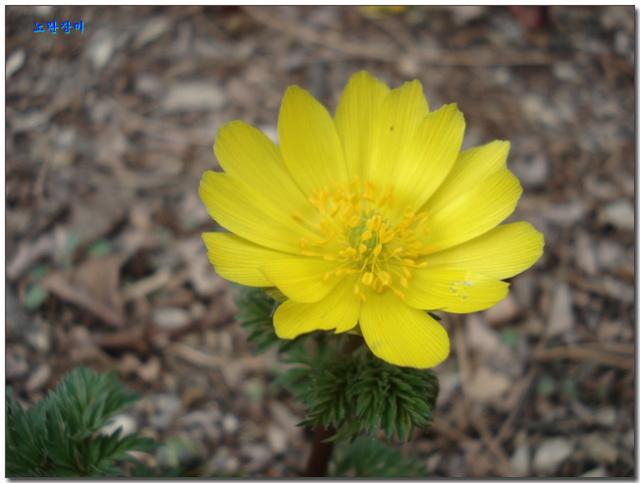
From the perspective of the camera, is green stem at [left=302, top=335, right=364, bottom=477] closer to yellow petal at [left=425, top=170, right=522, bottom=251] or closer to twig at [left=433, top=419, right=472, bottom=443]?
yellow petal at [left=425, top=170, right=522, bottom=251]

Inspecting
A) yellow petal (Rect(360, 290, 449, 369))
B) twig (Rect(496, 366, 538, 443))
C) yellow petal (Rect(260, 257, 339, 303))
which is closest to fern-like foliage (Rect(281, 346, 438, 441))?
yellow petal (Rect(360, 290, 449, 369))

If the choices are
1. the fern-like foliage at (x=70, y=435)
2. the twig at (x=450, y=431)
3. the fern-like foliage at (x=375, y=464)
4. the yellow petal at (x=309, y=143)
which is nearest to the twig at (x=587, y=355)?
the twig at (x=450, y=431)

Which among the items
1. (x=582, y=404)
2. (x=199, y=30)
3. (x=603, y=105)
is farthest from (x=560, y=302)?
(x=199, y=30)

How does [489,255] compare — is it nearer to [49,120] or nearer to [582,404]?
[582,404]

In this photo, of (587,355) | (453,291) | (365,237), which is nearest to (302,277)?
(365,237)

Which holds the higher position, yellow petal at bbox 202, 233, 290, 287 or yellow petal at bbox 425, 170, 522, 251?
yellow petal at bbox 425, 170, 522, 251

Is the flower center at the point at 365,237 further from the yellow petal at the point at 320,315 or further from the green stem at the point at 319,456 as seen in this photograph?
the green stem at the point at 319,456

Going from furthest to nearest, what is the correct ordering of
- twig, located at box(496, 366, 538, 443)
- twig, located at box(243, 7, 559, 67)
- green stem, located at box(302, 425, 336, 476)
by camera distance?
twig, located at box(243, 7, 559, 67) < twig, located at box(496, 366, 538, 443) < green stem, located at box(302, 425, 336, 476)
